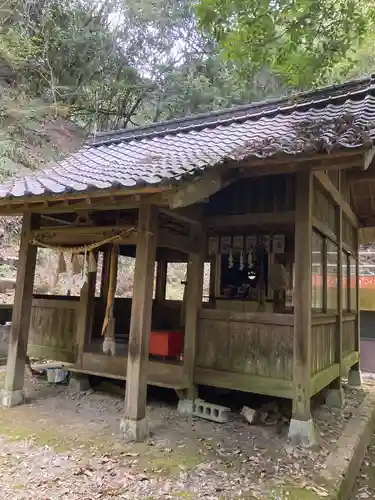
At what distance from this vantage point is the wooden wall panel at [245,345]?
5180 mm

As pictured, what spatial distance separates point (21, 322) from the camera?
5875 millimetres

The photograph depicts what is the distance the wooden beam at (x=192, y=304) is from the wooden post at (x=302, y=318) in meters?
1.51

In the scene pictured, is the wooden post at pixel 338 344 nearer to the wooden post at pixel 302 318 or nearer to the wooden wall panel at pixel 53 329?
the wooden post at pixel 302 318

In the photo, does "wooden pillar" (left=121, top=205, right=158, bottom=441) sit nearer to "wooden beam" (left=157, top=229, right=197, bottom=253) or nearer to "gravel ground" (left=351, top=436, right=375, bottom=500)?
"wooden beam" (left=157, top=229, right=197, bottom=253)

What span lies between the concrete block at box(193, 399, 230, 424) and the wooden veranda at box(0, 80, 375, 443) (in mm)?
113

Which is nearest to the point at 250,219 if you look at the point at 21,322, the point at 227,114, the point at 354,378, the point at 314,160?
the point at 314,160

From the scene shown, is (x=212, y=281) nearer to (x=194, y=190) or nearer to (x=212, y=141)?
(x=212, y=141)

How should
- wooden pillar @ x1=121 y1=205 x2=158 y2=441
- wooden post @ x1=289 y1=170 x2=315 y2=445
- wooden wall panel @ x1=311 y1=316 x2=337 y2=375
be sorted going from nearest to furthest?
wooden pillar @ x1=121 y1=205 x2=158 y2=441 → wooden post @ x1=289 y1=170 x2=315 y2=445 → wooden wall panel @ x1=311 y1=316 x2=337 y2=375

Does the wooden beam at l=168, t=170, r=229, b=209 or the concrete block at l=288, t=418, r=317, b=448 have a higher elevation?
the wooden beam at l=168, t=170, r=229, b=209

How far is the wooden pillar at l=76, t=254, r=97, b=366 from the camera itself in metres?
6.38

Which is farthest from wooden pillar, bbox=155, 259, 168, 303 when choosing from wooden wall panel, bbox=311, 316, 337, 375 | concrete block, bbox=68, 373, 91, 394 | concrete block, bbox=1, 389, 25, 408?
wooden wall panel, bbox=311, 316, 337, 375

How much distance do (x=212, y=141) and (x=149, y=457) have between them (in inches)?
184

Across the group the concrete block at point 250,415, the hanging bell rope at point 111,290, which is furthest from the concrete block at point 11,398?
the concrete block at point 250,415

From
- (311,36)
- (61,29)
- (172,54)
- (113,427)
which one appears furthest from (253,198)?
(172,54)
